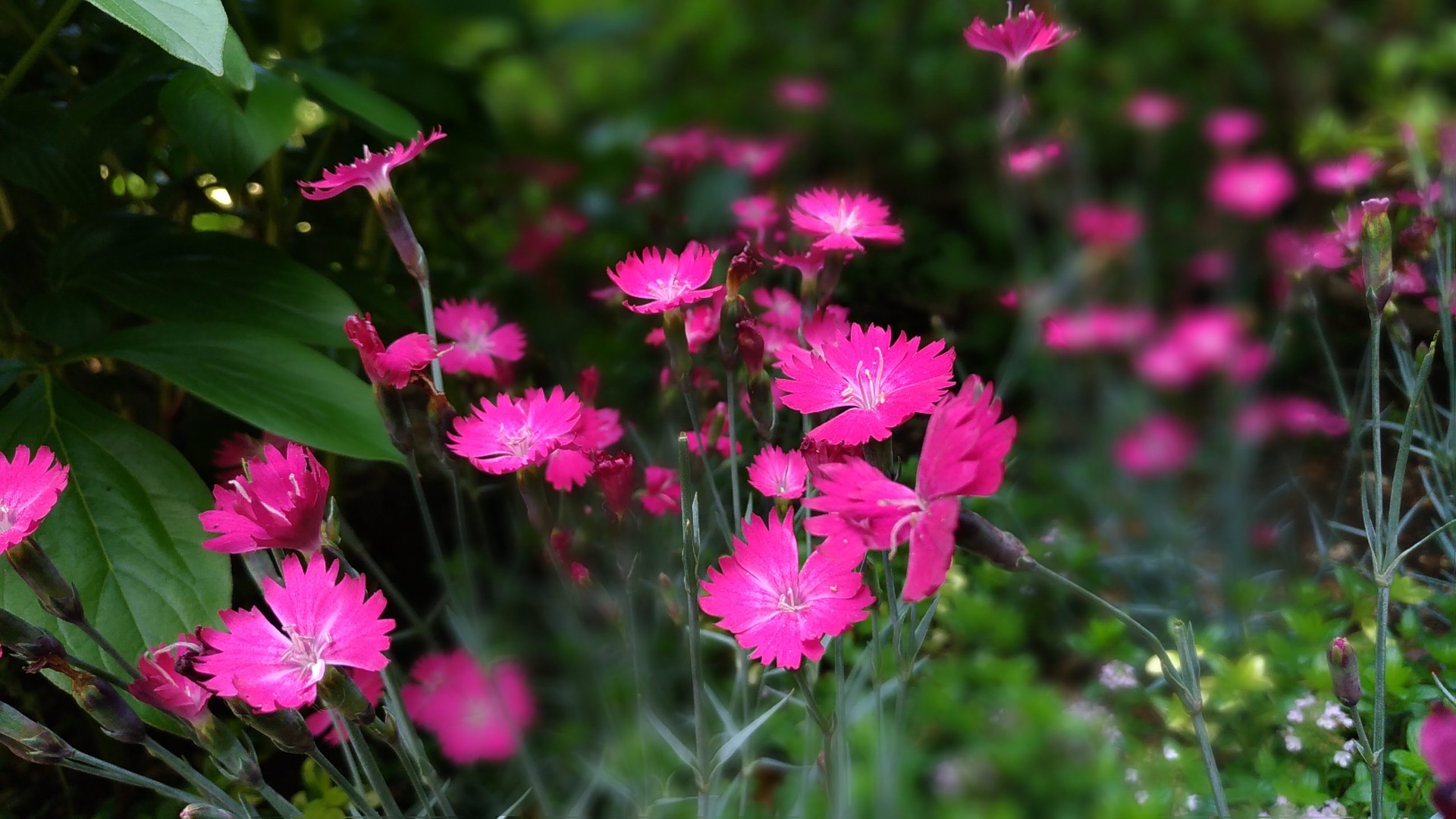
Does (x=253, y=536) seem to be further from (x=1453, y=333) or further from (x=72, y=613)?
(x=1453, y=333)

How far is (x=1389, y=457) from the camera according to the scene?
0.96m

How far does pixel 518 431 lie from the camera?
479 millimetres

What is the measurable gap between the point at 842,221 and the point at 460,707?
18.4 inches

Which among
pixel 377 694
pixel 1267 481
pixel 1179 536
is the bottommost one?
pixel 1267 481

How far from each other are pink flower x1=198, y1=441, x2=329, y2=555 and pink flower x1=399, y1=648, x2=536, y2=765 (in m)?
0.31

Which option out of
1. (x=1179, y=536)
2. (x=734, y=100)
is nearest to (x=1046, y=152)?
(x=1179, y=536)

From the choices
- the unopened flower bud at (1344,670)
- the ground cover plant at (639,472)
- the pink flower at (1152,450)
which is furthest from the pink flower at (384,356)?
the pink flower at (1152,450)

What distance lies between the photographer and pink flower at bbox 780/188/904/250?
0.53 metres

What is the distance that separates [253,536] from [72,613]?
91 millimetres

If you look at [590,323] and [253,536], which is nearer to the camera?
[253,536]

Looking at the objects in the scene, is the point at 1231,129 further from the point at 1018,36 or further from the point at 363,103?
the point at 363,103

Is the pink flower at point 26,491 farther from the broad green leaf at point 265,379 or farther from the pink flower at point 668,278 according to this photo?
the pink flower at point 668,278

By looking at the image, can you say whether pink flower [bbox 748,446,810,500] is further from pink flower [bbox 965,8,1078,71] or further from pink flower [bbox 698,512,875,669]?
pink flower [bbox 965,8,1078,71]

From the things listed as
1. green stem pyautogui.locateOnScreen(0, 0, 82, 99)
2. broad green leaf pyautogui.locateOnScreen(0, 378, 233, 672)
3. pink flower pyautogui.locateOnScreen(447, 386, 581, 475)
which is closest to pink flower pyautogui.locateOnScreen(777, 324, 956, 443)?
pink flower pyautogui.locateOnScreen(447, 386, 581, 475)
